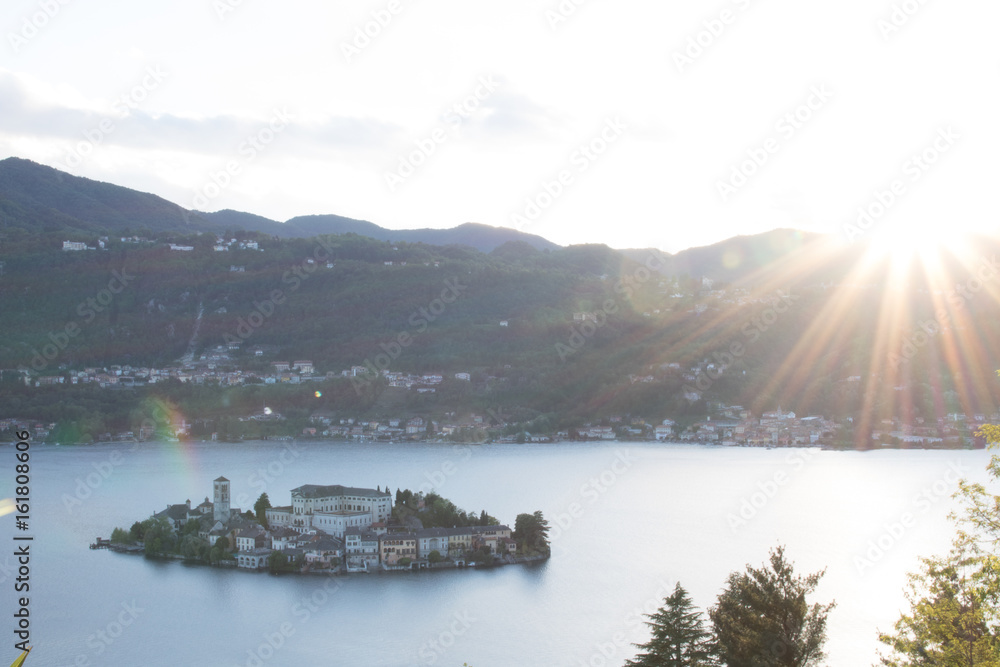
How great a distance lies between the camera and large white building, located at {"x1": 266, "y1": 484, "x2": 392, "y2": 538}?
12.1 meters

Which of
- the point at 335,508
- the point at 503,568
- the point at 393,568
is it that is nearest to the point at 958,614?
the point at 503,568

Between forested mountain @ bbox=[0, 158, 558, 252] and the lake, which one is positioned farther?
forested mountain @ bbox=[0, 158, 558, 252]

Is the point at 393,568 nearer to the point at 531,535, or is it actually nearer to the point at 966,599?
the point at 531,535

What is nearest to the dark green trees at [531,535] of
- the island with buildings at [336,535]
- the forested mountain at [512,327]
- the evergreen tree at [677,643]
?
the island with buildings at [336,535]

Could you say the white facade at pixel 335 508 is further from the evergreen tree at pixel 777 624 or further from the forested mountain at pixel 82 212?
the forested mountain at pixel 82 212

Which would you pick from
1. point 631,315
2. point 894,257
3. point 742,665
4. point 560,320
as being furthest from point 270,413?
point 894,257

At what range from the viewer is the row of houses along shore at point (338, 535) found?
11336 mm

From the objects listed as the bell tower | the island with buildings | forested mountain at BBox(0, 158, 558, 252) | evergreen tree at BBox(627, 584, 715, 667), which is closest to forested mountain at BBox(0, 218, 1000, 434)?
forested mountain at BBox(0, 158, 558, 252)

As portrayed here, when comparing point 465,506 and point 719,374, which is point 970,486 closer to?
point 465,506

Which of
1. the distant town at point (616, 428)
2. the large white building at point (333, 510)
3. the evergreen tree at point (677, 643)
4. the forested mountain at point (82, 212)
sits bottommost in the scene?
the evergreen tree at point (677, 643)

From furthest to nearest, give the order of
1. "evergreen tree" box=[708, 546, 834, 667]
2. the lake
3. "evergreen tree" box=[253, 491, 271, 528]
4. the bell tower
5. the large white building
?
"evergreen tree" box=[253, 491, 271, 528], the bell tower, the large white building, the lake, "evergreen tree" box=[708, 546, 834, 667]

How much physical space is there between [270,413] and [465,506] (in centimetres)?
1312

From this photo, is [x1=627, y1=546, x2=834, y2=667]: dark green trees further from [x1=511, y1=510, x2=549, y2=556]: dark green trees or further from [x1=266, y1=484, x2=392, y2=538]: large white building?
[x1=266, y1=484, x2=392, y2=538]: large white building

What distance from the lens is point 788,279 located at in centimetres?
4475
